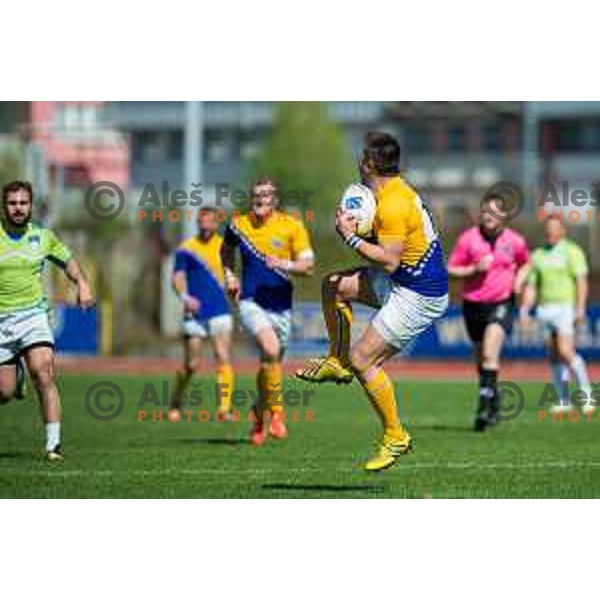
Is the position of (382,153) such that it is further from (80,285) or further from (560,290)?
(560,290)

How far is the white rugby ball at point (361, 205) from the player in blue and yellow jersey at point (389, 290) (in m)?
0.05

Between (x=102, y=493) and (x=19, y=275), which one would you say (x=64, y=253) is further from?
(x=102, y=493)

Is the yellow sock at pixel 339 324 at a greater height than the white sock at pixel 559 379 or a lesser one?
greater

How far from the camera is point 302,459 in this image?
43.3 ft

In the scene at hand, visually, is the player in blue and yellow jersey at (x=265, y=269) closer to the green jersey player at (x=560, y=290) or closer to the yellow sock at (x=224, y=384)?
the yellow sock at (x=224, y=384)

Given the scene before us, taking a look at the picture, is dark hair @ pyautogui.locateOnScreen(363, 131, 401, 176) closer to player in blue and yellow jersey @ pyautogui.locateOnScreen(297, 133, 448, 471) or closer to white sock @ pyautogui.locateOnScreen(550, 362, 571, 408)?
player in blue and yellow jersey @ pyautogui.locateOnScreen(297, 133, 448, 471)

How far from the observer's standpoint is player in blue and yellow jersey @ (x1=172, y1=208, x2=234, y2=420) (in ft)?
56.0

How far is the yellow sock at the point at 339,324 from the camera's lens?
1121cm

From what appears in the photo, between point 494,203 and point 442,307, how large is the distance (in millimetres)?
5333

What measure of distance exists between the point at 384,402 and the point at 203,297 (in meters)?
6.55

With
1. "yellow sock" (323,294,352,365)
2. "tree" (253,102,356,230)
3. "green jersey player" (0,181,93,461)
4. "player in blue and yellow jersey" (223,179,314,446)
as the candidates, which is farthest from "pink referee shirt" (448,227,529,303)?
"tree" (253,102,356,230)

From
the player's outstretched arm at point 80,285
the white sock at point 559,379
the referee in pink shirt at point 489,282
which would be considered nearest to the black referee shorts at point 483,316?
the referee in pink shirt at point 489,282
